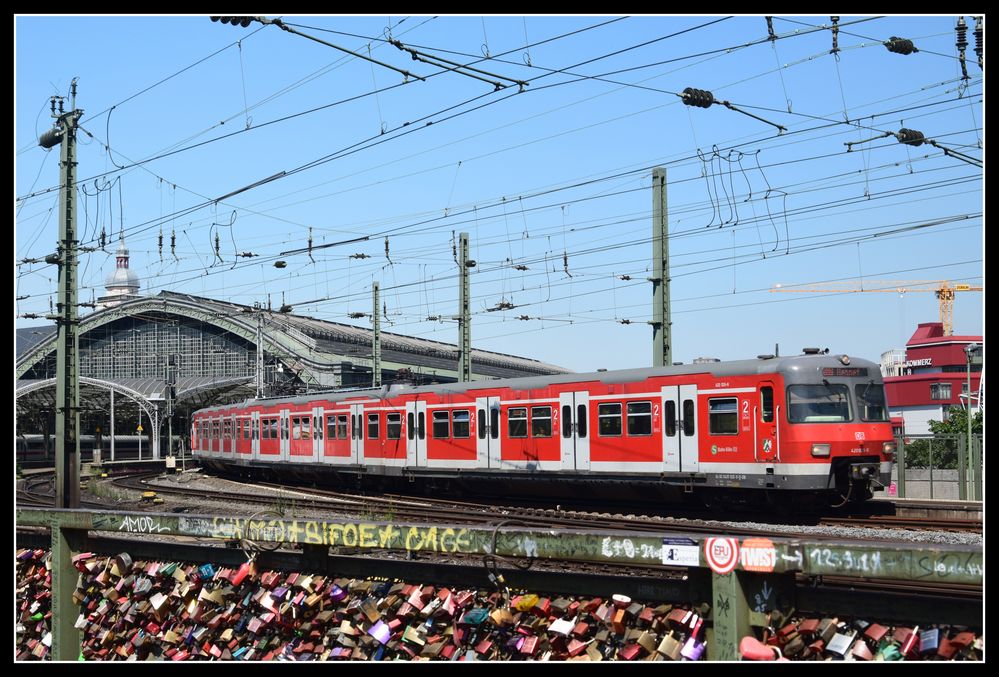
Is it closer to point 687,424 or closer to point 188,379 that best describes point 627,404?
point 687,424

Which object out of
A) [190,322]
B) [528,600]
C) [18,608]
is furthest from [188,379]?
[528,600]

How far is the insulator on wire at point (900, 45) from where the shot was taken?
1667 cm

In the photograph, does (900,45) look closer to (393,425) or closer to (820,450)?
(820,450)

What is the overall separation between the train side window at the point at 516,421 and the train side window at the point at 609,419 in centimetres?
248

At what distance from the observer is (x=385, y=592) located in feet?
30.8

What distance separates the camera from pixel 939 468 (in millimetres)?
27922

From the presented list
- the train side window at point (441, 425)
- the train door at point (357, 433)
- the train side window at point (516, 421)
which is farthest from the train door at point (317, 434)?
the train side window at point (516, 421)

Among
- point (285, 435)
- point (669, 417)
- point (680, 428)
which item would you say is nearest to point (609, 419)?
point (669, 417)

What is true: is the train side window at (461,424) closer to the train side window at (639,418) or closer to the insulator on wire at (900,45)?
the train side window at (639,418)

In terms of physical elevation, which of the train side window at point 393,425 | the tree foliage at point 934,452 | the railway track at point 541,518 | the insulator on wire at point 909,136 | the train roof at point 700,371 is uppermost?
the insulator on wire at point 909,136

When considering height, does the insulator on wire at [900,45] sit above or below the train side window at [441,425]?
above

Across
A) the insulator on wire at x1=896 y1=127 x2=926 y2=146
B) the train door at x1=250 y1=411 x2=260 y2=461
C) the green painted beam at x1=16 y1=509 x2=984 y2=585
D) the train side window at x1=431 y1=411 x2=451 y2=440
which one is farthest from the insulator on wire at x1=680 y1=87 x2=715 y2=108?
the train door at x1=250 y1=411 x2=260 y2=461

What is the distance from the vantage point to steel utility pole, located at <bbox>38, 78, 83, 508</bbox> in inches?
808

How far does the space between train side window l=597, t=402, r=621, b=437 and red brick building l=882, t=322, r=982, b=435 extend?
64037 millimetres
